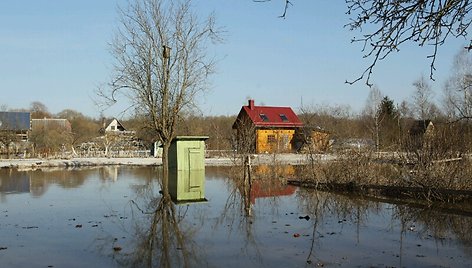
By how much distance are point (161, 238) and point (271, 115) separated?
1742 inches

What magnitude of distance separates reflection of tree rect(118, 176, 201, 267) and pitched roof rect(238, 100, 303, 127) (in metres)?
37.1

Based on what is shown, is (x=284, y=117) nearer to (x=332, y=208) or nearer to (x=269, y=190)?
(x=269, y=190)

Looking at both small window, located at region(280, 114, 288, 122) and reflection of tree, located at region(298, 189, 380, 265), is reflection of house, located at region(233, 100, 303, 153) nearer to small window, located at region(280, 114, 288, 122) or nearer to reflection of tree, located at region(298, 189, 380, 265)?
small window, located at region(280, 114, 288, 122)

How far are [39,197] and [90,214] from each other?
4.43 metres

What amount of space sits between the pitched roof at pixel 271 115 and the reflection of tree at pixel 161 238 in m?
37.1

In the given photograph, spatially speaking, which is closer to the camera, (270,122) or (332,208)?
(332,208)

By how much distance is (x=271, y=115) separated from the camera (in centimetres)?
5256

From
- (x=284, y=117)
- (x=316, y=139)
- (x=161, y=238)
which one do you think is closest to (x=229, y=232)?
(x=161, y=238)

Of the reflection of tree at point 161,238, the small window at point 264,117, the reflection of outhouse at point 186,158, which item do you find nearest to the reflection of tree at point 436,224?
the reflection of tree at point 161,238

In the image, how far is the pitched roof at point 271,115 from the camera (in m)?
50.7

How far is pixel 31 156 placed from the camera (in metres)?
41.2

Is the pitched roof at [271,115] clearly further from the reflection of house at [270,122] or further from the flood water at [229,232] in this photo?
the flood water at [229,232]

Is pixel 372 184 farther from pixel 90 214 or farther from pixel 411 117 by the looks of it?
pixel 411 117

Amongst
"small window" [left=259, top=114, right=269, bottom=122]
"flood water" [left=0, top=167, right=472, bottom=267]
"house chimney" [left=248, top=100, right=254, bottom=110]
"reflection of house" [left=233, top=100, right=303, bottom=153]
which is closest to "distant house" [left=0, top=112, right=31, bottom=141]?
"reflection of house" [left=233, top=100, right=303, bottom=153]
